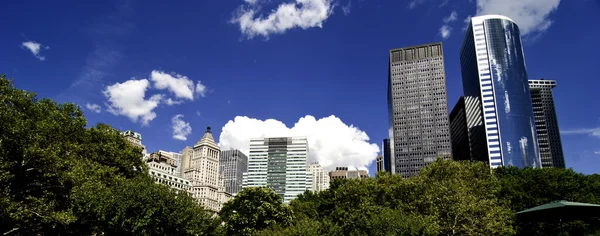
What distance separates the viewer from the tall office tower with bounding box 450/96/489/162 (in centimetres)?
15800

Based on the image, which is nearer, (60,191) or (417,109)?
→ (60,191)

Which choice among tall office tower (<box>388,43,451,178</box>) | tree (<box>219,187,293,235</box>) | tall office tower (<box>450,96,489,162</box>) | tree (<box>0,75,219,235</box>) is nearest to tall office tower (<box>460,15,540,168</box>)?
tall office tower (<box>450,96,489,162</box>)

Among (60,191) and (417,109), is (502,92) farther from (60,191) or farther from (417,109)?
(60,191)

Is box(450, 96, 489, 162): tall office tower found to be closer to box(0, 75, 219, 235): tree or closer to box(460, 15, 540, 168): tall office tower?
box(460, 15, 540, 168): tall office tower

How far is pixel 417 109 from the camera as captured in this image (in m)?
173

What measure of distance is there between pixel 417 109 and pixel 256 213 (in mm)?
130341

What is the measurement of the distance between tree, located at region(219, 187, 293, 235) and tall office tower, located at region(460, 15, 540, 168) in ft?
362

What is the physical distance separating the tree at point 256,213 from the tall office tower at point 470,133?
115m

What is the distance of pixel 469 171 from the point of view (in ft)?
149

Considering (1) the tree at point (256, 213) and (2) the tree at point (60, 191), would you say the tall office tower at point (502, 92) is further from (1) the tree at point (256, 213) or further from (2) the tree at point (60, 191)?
(2) the tree at point (60, 191)

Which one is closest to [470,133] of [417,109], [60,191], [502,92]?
[417,109]

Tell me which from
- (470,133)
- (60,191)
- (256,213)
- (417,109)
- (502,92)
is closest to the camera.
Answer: (60,191)

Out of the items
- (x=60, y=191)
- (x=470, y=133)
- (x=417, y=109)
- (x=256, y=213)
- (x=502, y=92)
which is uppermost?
→ (x=417, y=109)

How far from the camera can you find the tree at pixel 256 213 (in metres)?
56.2
